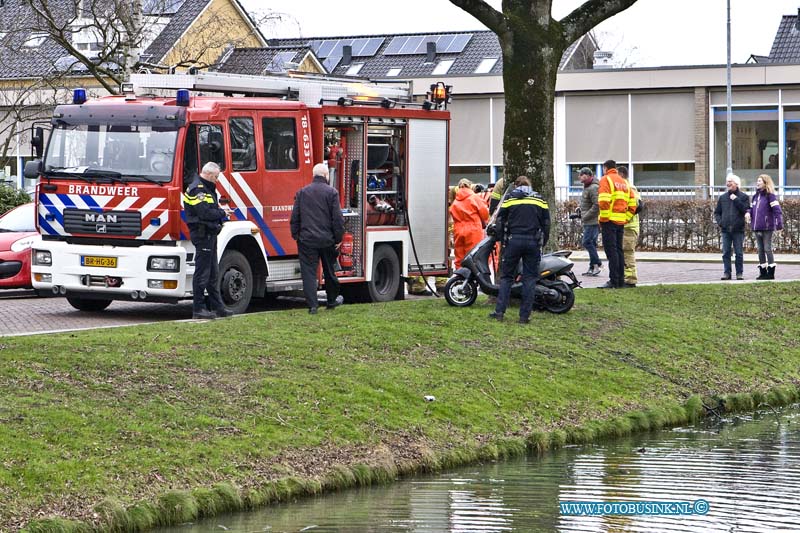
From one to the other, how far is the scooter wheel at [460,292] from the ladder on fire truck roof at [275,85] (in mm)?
3125

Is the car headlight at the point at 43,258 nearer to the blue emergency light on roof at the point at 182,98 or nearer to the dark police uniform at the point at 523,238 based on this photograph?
the blue emergency light on roof at the point at 182,98

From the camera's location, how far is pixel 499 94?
45.2 metres

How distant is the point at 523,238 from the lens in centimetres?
1444

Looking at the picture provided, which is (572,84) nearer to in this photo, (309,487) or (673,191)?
(673,191)

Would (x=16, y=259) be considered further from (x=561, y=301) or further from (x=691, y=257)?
(x=691, y=257)

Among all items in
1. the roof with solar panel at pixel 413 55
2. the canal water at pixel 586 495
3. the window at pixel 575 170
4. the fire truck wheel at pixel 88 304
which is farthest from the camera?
the roof with solar panel at pixel 413 55

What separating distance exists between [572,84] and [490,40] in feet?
35.7

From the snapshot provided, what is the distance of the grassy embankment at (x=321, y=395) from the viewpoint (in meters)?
8.60

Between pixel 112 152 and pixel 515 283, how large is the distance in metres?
4.95

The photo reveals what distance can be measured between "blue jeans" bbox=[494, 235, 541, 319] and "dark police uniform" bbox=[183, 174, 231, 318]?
3.14m

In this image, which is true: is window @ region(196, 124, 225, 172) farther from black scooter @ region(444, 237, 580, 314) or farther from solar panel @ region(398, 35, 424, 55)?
solar panel @ region(398, 35, 424, 55)

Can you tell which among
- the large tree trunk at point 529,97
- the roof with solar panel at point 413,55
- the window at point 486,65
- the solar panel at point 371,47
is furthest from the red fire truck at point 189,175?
the solar panel at point 371,47

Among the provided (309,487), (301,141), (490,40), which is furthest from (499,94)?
(309,487)

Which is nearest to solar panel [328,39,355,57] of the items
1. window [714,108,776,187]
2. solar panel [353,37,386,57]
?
solar panel [353,37,386,57]
